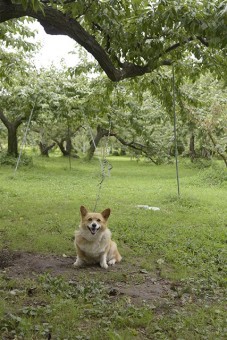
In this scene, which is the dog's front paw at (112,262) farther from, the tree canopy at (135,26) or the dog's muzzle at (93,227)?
the tree canopy at (135,26)

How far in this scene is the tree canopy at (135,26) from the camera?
587cm

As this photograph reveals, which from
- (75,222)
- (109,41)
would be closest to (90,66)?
(109,41)

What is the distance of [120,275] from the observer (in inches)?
251

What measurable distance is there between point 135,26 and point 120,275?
413 centimetres

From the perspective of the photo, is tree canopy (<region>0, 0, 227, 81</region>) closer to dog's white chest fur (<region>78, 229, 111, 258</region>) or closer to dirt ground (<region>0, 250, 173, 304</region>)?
dog's white chest fur (<region>78, 229, 111, 258</region>)

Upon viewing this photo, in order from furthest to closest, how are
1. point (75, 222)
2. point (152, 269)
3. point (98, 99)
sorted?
point (98, 99) < point (75, 222) < point (152, 269)

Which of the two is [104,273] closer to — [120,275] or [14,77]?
[120,275]

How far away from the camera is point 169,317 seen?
480 cm

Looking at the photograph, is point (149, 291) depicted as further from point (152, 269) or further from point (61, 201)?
point (61, 201)

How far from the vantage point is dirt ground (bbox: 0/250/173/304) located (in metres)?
5.65

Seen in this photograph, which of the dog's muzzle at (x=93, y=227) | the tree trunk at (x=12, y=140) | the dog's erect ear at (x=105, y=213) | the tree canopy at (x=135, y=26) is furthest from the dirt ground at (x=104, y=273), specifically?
the tree trunk at (x=12, y=140)

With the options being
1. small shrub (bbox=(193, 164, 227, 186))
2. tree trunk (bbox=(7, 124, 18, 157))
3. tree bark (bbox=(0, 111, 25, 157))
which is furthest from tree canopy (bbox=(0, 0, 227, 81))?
tree trunk (bbox=(7, 124, 18, 157))

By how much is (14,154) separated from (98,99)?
14354 millimetres

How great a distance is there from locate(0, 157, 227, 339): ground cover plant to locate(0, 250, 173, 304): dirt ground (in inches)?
0.6
